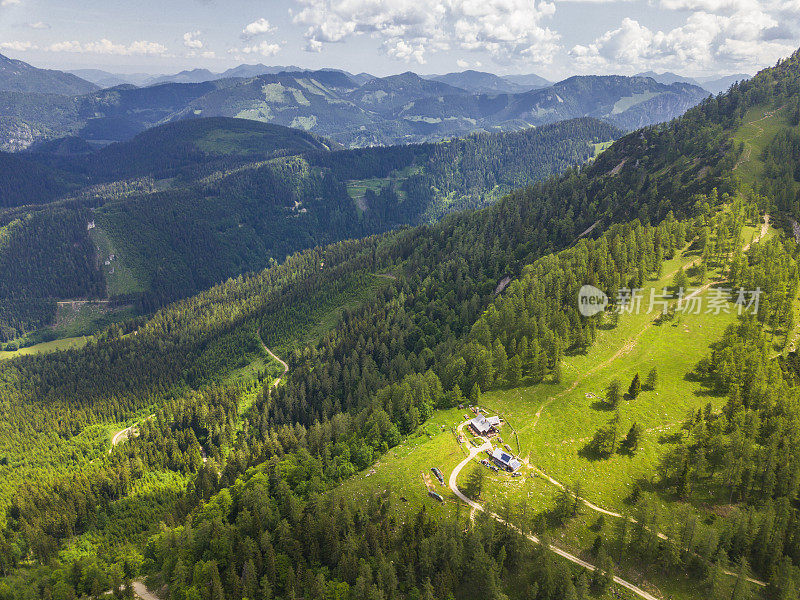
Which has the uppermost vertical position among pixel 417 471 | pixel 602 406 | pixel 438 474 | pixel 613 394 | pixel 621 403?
pixel 613 394

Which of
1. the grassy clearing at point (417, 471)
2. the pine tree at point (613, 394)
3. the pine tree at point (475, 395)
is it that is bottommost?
the grassy clearing at point (417, 471)

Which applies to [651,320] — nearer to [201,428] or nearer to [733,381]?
[733,381]

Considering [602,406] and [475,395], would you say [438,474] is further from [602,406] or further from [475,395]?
[602,406]

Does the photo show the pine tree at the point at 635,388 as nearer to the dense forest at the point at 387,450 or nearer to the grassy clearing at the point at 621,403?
the grassy clearing at the point at 621,403

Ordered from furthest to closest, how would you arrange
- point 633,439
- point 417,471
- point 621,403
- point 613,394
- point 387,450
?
1. point 621,403
2. point 387,450
3. point 613,394
4. point 633,439
5. point 417,471

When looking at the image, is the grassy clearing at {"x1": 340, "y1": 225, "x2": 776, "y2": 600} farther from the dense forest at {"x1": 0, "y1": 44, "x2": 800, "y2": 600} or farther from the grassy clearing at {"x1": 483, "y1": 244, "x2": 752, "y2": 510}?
the dense forest at {"x1": 0, "y1": 44, "x2": 800, "y2": 600}

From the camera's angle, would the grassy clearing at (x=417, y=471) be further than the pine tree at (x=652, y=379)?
No

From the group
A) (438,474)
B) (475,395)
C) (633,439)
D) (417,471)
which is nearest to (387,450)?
(417,471)

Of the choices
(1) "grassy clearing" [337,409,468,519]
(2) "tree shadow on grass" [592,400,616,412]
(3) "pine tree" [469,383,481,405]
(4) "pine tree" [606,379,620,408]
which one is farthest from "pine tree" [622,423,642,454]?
(3) "pine tree" [469,383,481,405]

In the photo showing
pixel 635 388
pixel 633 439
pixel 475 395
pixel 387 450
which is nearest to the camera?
pixel 633 439

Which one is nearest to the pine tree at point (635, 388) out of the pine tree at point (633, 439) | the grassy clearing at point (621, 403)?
the grassy clearing at point (621, 403)

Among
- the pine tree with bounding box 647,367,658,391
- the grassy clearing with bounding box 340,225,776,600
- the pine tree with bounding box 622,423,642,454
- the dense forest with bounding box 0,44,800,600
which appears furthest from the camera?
the pine tree with bounding box 647,367,658,391
